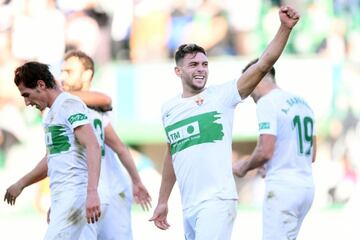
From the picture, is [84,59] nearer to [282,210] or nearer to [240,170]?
[240,170]

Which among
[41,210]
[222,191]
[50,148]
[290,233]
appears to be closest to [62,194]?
[50,148]

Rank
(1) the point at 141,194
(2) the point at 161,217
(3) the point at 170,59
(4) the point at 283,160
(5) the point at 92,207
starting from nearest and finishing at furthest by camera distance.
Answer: (5) the point at 92,207 → (2) the point at 161,217 → (4) the point at 283,160 → (1) the point at 141,194 → (3) the point at 170,59

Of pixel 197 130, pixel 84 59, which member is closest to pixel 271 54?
pixel 197 130

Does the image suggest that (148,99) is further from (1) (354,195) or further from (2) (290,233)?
(2) (290,233)

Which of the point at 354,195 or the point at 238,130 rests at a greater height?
the point at 238,130

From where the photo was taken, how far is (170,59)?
64.3 ft

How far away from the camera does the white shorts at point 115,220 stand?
8.88 m

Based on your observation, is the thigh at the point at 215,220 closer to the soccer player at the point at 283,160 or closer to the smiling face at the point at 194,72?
the smiling face at the point at 194,72

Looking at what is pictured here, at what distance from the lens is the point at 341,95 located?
1958cm

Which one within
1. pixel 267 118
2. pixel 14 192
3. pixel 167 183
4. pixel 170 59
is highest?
pixel 170 59

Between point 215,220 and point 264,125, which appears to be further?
point 264,125

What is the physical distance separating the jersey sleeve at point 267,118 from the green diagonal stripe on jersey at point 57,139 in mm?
1927

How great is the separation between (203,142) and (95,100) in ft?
5.66

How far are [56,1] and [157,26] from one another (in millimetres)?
1919
